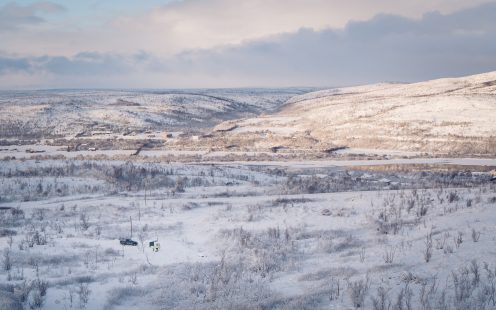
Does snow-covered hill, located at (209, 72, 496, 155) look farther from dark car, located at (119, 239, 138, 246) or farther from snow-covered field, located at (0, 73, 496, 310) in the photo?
dark car, located at (119, 239, 138, 246)

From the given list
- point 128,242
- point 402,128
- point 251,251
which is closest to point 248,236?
point 251,251

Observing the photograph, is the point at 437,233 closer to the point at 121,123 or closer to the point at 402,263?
the point at 402,263

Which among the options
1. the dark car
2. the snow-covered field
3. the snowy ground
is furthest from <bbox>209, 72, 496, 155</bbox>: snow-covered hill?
the dark car

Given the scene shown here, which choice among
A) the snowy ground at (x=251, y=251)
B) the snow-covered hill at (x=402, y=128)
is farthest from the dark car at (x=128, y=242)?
the snow-covered hill at (x=402, y=128)

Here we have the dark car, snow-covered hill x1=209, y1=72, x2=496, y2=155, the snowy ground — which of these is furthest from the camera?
snow-covered hill x1=209, y1=72, x2=496, y2=155

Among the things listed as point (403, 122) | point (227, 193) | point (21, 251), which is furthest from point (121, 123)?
point (21, 251)

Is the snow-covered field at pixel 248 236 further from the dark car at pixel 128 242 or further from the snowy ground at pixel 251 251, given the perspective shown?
the dark car at pixel 128 242

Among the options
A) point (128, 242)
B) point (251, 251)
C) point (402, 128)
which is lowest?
point (128, 242)

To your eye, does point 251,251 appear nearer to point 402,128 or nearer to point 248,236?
point 248,236

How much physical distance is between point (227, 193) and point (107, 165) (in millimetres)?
11830

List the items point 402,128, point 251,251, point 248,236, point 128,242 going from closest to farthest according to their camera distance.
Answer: point 251,251 < point 128,242 < point 248,236 < point 402,128

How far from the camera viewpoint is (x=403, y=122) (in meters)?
47.4

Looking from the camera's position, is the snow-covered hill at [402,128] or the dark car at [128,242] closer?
the dark car at [128,242]

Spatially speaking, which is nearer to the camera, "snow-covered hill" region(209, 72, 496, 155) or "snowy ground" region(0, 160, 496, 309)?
"snowy ground" region(0, 160, 496, 309)
